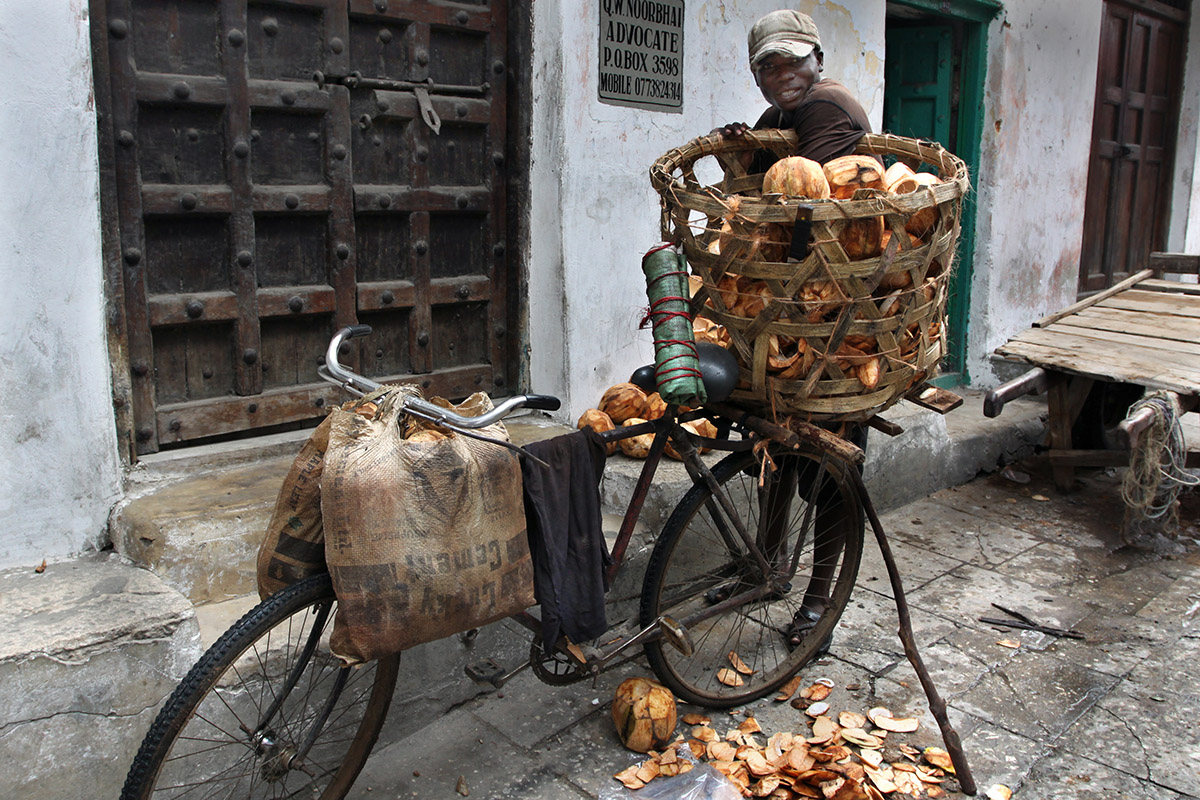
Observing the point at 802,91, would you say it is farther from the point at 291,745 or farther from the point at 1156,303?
the point at 1156,303

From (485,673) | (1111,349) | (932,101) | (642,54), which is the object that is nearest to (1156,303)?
(1111,349)

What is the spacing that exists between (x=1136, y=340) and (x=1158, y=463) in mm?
897

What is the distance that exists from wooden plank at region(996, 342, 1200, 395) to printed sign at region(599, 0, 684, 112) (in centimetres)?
233

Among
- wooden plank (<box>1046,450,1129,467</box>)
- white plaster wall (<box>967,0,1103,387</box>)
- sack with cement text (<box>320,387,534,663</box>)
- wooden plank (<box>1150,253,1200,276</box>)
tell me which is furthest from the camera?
white plaster wall (<box>967,0,1103,387</box>)

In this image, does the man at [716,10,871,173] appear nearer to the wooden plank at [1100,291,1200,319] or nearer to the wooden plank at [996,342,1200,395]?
the wooden plank at [996,342,1200,395]

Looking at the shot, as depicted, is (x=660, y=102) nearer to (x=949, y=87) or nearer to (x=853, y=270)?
(x=853, y=270)

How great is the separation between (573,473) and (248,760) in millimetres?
1146

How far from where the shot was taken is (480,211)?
4324mm

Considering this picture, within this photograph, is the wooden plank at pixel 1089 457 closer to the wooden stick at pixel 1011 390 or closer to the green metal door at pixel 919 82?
the wooden stick at pixel 1011 390

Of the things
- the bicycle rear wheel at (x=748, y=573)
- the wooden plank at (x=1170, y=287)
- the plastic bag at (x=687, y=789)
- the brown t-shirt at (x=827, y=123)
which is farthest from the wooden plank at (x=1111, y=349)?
the plastic bag at (x=687, y=789)

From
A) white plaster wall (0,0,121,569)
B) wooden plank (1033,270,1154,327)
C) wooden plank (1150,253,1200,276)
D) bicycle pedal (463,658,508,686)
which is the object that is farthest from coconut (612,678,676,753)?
wooden plank (1150,253,1200,276)

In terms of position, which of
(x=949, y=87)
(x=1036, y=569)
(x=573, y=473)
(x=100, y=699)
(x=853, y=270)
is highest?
Result: (x=949, y=87)

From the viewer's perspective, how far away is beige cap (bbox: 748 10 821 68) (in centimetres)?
331

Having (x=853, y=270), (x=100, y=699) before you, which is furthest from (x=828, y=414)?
(x=100, y=699)
